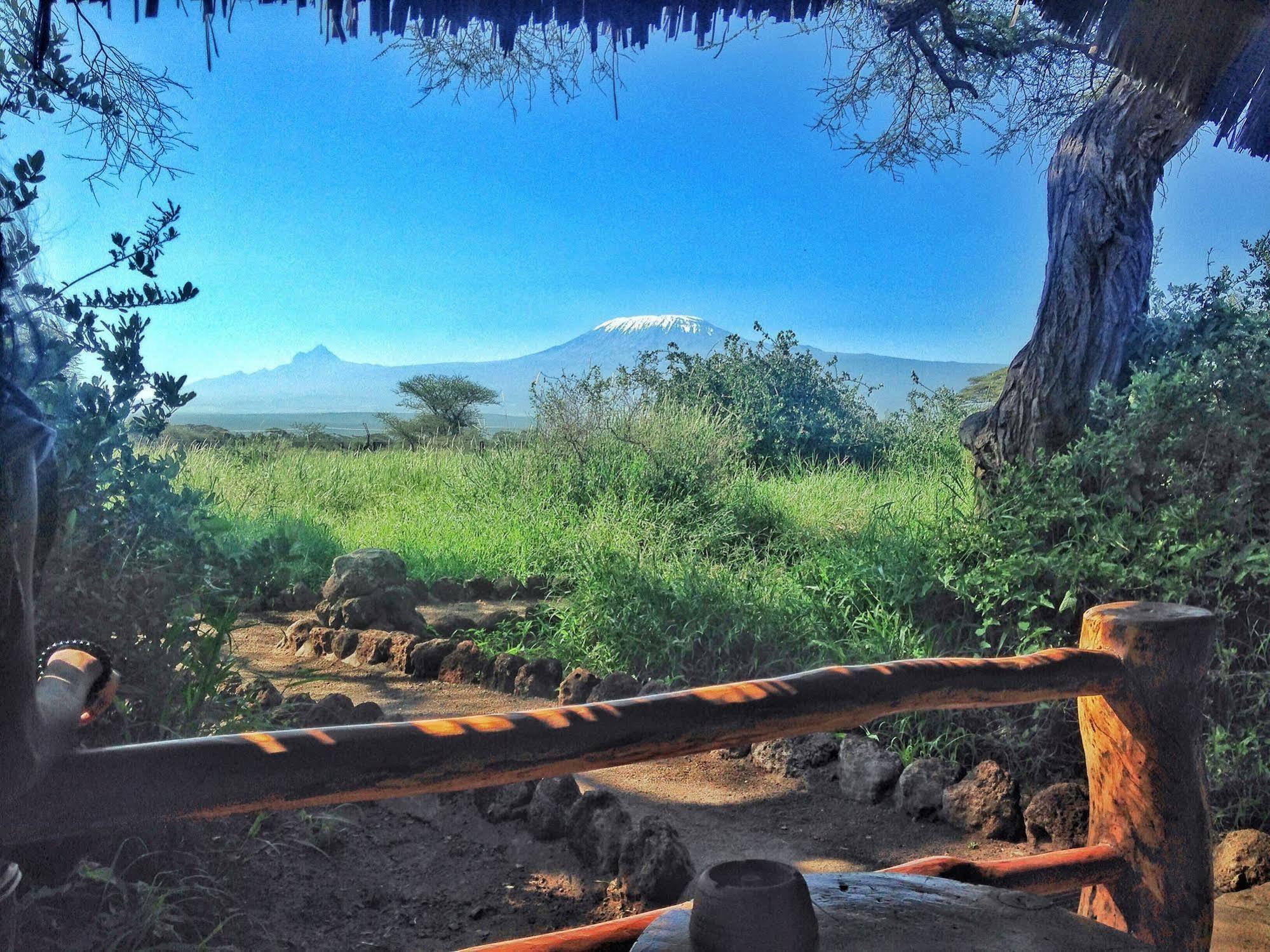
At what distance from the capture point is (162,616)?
288cm

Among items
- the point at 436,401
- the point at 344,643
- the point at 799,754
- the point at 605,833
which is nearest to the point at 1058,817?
the point at 799,754

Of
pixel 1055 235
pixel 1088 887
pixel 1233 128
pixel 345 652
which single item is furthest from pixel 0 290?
pixel 1055 235

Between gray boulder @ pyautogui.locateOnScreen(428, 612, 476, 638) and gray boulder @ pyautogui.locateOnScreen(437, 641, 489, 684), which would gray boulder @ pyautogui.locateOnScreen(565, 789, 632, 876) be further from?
gray boulder @ pyautogui.locateOnScreen(428, 612, 476, 638)

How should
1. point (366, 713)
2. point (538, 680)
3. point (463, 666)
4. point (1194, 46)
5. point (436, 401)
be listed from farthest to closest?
1. point (436, 401)
2. point (463, 666)
3. point (538, 680)
4. point (366, 713)
5. point (1194, 46)

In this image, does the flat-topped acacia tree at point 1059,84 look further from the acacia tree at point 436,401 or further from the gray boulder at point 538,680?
the acacia tree at point 436,401

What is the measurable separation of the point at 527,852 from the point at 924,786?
1448mm

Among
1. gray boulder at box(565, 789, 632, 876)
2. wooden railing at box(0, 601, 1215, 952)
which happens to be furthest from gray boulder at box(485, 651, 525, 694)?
wooden railing at box(0, 601, 1215, 952)

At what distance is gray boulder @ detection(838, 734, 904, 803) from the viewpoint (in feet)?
12.0

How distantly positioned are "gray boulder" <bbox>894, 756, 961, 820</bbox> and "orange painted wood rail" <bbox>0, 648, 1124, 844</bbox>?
1.82 meters

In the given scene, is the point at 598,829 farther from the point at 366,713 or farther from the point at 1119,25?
the point at 1119,25

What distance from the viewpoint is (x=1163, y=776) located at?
6.25 feet

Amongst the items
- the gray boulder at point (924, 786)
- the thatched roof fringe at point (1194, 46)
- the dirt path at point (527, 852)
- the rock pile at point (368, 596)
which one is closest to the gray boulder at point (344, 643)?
the rock pile at point (368, 596)

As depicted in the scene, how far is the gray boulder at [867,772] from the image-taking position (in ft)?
12.0

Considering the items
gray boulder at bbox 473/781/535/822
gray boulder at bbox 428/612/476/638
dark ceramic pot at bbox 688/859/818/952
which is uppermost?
dark ceramic pot at bbox 688/859/818/952
